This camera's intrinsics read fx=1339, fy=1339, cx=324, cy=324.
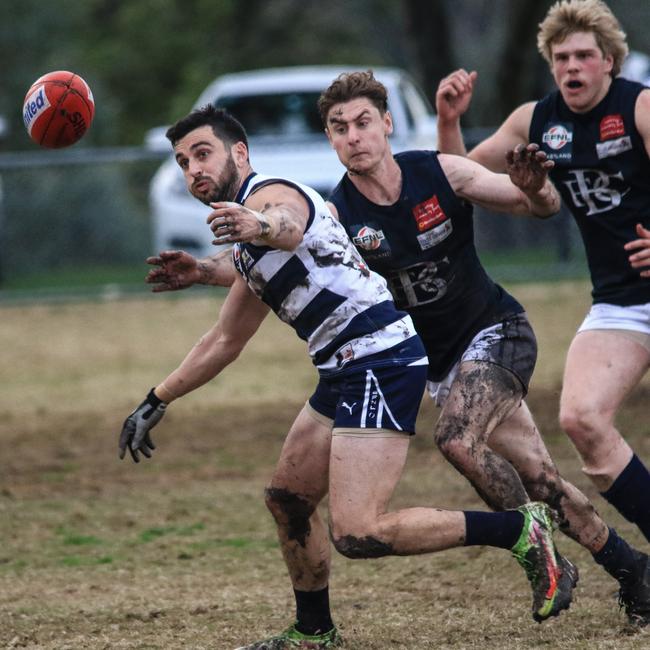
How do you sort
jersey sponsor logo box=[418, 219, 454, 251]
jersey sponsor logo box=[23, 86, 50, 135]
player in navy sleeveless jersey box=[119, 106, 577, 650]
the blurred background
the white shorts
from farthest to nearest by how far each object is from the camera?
1. the blurred background
2. jersey sponsor logo box=[23, 86, 50, 135]
3. the white shorts
4. jersey sponsor logo box=[418, 219, 454, 251]
5. player in navy sleeveless jersey box=[119, 106, 577, 650]

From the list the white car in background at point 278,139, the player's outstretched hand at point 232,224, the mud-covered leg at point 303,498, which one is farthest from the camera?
the white car in background at point 278,139

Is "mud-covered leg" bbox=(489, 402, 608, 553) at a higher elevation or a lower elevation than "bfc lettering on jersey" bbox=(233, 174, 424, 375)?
lower

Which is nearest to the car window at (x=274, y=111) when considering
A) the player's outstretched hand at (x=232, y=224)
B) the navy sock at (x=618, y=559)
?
the navy sock at (x=618, y=559)

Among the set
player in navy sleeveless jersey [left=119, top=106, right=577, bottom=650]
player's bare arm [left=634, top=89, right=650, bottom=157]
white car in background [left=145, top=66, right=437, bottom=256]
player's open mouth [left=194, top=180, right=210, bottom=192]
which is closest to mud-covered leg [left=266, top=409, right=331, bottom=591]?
player in navy sleeveless jersey [left=119, top=106, right=577, bottom=650]

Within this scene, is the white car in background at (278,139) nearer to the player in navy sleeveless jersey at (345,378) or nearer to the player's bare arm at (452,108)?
the player's bare arm at (452,108)

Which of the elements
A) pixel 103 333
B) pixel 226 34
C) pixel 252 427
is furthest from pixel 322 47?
pixel 252 427

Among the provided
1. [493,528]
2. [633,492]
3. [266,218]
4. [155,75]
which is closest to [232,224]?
[266,218]

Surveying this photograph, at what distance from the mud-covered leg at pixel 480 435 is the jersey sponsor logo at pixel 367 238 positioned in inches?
25.8

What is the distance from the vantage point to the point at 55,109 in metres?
6.06

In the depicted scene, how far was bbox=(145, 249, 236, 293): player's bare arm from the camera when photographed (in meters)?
5.38

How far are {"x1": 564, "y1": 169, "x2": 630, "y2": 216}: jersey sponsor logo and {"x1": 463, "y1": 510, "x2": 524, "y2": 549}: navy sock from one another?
1570mm

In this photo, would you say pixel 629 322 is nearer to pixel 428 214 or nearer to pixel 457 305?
pixel 457 305

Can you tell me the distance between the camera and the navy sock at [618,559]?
543 centimetres

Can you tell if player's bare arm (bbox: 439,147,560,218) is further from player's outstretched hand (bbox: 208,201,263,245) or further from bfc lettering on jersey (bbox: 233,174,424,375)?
player's outstretched hand (bbox: 208,201,263,245)
